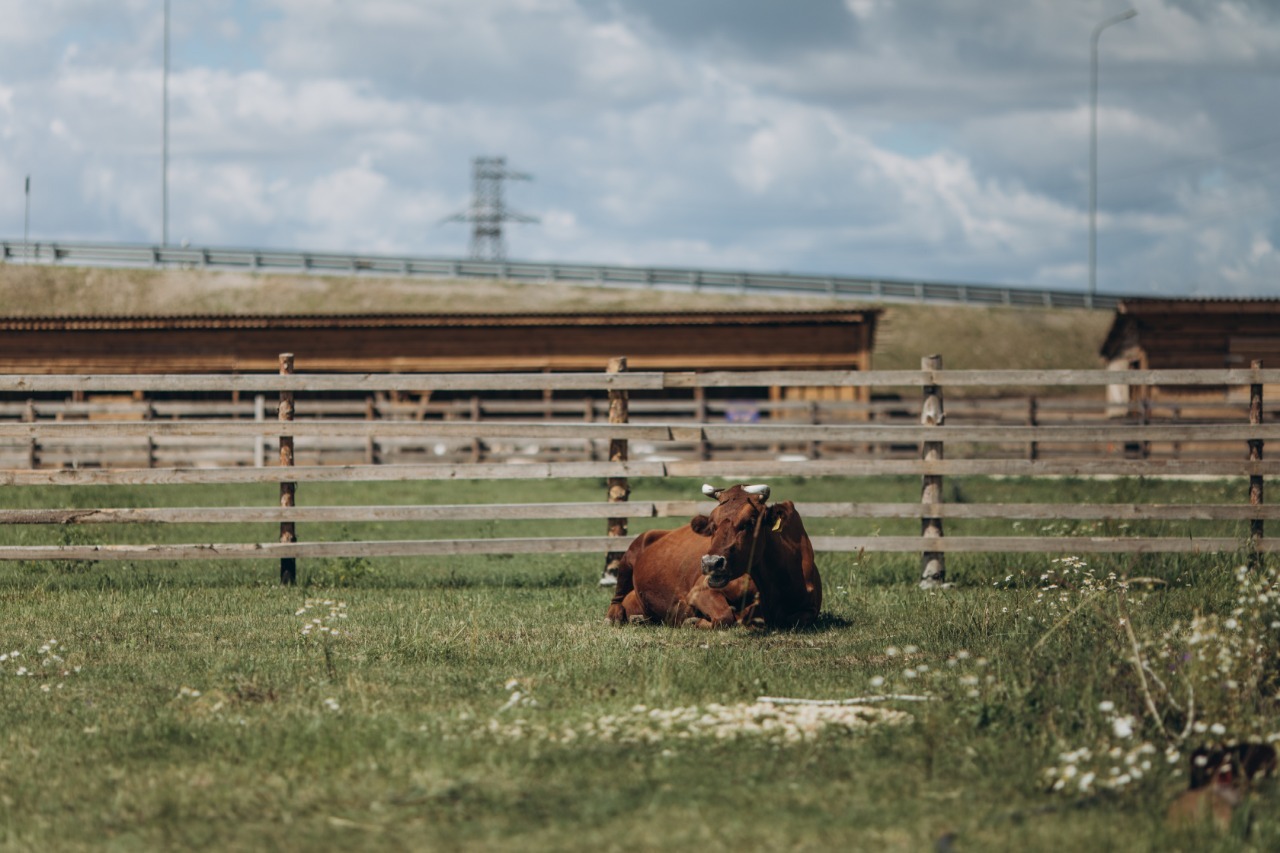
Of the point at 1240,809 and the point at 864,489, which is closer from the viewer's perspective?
the point at 1240,809

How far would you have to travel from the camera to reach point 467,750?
554 centimetres

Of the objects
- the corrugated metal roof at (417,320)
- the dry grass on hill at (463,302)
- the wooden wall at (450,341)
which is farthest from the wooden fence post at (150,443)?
the dry grass on hill at (463,302)

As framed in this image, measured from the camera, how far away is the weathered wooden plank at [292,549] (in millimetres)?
11406

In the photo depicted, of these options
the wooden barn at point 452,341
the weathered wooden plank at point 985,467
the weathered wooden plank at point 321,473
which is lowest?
the weathered wooden plank at point 321,473

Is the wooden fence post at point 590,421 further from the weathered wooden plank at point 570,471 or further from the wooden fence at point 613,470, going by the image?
the weathered wooden plank at point 570,471

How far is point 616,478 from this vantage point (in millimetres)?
11992

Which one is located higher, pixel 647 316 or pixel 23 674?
pixel 647 316

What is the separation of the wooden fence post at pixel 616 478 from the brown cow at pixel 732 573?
6.94 ft

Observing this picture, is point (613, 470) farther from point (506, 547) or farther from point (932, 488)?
point (932, 488)

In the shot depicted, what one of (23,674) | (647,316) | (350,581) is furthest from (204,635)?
(647,316)

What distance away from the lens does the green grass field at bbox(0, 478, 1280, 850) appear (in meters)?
4.75

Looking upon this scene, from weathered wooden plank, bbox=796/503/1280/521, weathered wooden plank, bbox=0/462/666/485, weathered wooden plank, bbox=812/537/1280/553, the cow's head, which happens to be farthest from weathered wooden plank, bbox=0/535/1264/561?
the cow's head

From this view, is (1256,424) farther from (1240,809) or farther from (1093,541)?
(1240,809)

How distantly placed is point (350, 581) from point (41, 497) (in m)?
8.83
